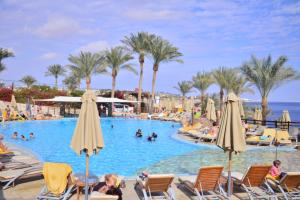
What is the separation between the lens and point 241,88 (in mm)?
28875

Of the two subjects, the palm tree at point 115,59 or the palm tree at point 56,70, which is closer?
the palm tree at point 115,59

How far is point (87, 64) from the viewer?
37031 millimetres

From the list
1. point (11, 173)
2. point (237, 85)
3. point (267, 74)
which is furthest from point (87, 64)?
point (11, 173)

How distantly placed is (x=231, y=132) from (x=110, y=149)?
401 inches

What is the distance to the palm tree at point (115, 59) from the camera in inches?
1490

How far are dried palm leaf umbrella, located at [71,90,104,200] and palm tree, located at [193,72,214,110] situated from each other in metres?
33.3

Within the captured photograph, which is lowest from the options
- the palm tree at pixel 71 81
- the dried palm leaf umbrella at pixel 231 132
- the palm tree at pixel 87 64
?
the dried palm leaf umbrella at pixel 231 132

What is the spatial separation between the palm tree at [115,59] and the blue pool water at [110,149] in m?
15.2

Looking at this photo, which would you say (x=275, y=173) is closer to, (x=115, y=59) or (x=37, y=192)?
(x=37, y=192)

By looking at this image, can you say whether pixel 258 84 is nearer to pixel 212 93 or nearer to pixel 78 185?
pixel 212 93

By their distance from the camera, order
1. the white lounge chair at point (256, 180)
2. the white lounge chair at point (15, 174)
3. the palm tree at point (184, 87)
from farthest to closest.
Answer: the palm tree at point (184, 87) < the white lounge chair at point (15, 174) < the white lounge chair at point (256, 180)

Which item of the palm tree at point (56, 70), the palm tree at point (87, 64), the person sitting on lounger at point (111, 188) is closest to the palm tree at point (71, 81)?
the palm tree at point (56, 70)

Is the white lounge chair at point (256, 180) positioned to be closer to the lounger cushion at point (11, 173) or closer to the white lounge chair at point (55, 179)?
the white lounge chair at point (55, 179)

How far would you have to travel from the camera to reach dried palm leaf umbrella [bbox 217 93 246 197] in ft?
21.8
